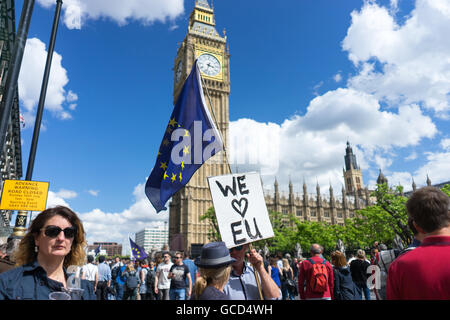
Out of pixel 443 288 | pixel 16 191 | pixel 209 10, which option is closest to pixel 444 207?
pixel 443 288

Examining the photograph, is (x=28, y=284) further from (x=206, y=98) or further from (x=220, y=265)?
(x=206, y=98)

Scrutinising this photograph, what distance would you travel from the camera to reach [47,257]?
235 cm

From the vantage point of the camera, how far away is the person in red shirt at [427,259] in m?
1.99

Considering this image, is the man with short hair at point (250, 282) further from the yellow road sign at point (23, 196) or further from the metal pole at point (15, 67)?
the yellow road sign at point (23, 196)

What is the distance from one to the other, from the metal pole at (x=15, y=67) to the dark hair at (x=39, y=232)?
8.93 feet

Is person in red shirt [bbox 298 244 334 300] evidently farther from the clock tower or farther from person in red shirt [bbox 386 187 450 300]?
the clock tower

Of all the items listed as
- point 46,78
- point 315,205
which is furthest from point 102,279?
point 315,205

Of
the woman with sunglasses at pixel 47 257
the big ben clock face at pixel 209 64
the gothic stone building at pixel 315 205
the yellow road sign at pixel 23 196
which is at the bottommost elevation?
the woman with sunglasses at pixel 47 257

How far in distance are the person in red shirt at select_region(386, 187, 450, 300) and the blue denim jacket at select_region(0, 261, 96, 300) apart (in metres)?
2.22

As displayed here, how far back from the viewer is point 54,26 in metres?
8.14

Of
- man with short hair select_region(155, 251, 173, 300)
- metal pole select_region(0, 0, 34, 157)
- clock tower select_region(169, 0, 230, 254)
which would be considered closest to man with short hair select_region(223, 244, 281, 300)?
metal pole select_region(0, 0, 34, 157)

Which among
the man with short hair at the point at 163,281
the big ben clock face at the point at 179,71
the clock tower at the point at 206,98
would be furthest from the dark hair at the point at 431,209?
the big ben clock face at the point at 179,71
